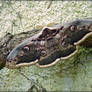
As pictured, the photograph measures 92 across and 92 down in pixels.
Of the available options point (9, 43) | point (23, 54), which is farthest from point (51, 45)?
point (9, 43)

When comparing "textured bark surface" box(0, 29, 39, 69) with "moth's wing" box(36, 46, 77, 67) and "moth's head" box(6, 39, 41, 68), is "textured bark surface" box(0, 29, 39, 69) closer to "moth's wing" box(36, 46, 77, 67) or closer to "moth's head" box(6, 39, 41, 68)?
"moth's head" box(6, 39, 41, 68)

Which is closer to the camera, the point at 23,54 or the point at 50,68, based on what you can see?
the point at 23,54

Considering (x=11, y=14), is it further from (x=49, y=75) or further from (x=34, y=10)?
(x=49, y=75)

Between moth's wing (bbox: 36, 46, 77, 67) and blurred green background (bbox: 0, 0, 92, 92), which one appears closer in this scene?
moth's wing (bbox: 36, 46, 77, 67)

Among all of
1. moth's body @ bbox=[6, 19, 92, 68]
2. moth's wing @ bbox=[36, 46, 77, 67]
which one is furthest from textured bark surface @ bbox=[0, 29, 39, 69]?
moth's wing @ bbox=[36, 46, 77, 67]

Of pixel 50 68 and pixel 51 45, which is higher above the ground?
pixel 51 45

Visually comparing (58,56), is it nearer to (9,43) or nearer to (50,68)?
(50,68)

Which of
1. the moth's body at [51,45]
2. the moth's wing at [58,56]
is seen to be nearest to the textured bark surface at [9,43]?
the moth's body at [51,45]

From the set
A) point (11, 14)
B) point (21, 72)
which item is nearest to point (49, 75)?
point (21, 72)
